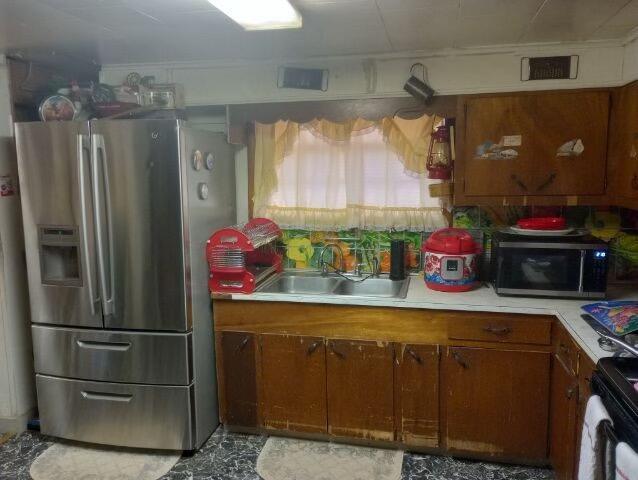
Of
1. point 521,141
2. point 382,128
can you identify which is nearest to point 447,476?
point 521,141

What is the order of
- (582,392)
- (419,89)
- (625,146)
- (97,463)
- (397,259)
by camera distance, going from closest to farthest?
(582,392) → (625,146) → (97,463) → (419,89) → (397,259)

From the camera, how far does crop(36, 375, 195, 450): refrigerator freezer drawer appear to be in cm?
254

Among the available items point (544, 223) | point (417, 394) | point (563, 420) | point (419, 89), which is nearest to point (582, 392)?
point (563, 420)

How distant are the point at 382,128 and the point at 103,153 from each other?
1546 millimetres

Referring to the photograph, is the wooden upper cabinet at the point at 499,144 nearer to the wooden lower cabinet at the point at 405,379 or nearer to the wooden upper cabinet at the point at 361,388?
the wooden lower cabinet at the point at 405,379

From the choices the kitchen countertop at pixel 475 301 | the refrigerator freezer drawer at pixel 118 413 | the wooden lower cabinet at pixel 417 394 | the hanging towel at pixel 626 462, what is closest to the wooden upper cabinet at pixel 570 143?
the kitchen countertop at pixel 475 301

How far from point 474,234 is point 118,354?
Answer: 209cm

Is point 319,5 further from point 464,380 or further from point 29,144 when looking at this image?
point 464,380

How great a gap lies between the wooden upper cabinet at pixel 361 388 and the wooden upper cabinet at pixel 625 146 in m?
1.34

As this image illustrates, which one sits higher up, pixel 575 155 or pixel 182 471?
pixel 575 155

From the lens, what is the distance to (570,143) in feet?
8.15

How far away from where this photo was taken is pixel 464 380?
7.96 ft

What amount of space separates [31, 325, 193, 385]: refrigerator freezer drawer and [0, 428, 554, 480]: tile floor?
43 centimetres

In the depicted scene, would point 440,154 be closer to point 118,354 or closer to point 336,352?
point 336,352
